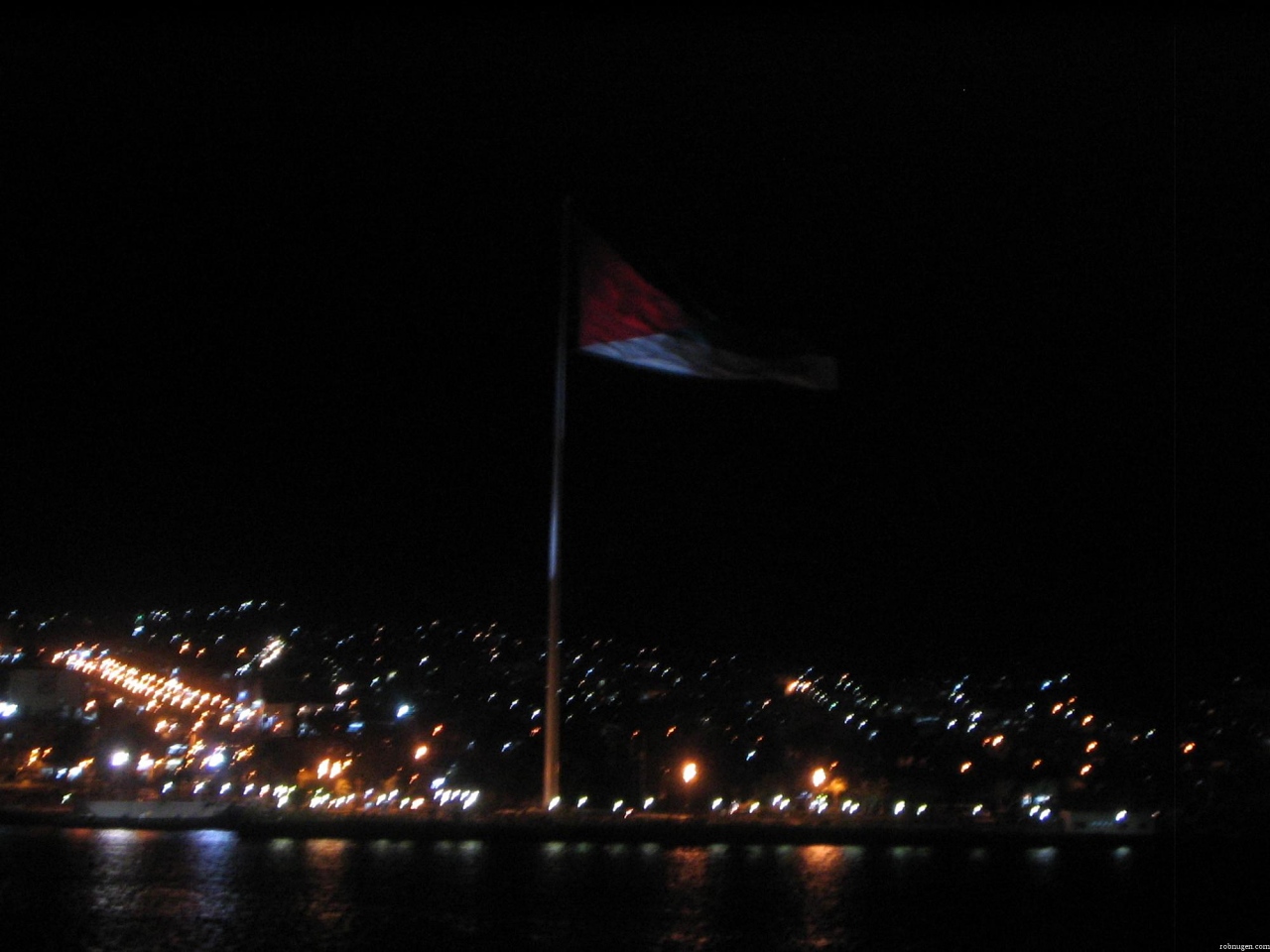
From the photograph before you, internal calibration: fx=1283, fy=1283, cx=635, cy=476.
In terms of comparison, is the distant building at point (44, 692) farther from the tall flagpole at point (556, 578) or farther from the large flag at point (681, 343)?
the large flag at point (681, 343)

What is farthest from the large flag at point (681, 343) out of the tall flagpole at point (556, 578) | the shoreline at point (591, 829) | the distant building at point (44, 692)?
the distant building at point (44, 692)

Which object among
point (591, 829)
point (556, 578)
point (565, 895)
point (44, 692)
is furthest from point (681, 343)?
point (44, 692)

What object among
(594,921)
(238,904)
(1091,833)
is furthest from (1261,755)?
(238,904)

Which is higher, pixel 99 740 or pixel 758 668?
pixel 758 668

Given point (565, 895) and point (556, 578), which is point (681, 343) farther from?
point (565, 895)

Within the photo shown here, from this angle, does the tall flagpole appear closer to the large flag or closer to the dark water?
the large flag

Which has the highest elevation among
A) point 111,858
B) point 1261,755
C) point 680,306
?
point 680,306

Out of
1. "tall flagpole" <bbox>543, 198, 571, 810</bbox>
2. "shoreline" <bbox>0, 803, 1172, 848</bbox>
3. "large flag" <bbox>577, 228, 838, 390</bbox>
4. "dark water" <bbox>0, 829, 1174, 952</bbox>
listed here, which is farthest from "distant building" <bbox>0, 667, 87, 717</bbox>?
"large flag" <bbox>577, 228, 838, 390</bbox>

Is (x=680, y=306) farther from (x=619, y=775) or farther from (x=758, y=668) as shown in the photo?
(x=758, y=668)
